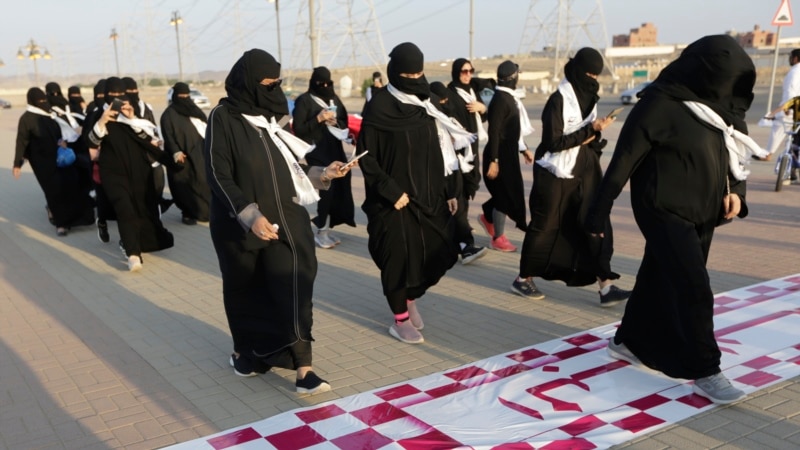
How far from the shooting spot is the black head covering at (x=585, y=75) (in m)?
5.44

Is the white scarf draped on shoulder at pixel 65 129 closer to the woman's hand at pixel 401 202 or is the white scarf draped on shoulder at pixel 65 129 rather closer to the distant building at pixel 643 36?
the woman's hand at pixel 401 202

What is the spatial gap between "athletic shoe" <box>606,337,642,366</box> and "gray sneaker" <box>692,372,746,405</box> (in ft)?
1.72

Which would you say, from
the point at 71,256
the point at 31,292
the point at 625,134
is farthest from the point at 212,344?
the point at 71,256

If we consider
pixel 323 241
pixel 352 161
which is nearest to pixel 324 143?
pixel 323 241

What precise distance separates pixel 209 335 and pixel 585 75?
334cm

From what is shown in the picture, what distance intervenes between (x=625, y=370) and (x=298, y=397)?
6.31 ft

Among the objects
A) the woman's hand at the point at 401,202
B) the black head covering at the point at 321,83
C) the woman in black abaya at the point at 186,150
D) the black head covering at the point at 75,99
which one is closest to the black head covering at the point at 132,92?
the woman in black abaya at the point at 186,150

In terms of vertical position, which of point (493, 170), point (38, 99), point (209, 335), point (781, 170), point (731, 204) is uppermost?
point (38, 99)

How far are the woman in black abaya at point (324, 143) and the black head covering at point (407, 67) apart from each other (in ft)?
9.21

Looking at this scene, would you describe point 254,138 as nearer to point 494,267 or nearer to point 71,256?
point 494,267

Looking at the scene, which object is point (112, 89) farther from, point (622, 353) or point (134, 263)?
point (622, 353)

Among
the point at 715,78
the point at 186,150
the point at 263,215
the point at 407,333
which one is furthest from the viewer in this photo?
the point at 186,150

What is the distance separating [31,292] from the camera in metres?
6.91

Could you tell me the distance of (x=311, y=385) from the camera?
4.30 meters
